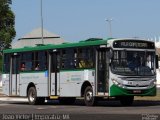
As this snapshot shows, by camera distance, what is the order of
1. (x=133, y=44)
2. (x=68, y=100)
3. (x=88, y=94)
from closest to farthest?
(x=133, y=44), (x=88, y=94), (x=68, y=100)

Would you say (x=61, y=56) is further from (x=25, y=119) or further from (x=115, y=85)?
(x=25, y=119)

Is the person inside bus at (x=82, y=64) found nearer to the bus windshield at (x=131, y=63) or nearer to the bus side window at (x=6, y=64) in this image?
the bus windshield at (x=131, y=63)

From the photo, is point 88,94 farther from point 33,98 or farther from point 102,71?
point 33,98

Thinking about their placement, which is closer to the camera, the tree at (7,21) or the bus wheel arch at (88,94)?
the bus wheel arch at (88,94)

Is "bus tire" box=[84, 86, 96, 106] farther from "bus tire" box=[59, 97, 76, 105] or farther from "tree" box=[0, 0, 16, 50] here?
"tree" box=[0, 0, 16, 50]

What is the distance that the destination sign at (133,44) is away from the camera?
27539 mm

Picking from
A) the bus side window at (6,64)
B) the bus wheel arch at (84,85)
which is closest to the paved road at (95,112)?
the bus wheel arch at (84,85)

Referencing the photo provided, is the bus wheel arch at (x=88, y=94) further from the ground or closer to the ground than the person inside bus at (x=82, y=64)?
closer to the ground

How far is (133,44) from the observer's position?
91.6 feet

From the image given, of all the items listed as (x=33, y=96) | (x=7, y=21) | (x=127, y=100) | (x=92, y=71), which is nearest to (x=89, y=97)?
(x=92, y=71)

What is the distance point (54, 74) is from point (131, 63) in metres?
5.04

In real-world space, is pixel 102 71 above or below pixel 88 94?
above

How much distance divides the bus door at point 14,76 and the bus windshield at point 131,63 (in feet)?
27.1

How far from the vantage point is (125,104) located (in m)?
29.5
